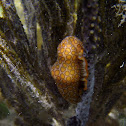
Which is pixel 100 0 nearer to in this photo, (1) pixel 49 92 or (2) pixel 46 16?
(2) pixel 46 16

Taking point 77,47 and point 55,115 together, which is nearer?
point 77,47

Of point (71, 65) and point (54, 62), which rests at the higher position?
point (54, 62)

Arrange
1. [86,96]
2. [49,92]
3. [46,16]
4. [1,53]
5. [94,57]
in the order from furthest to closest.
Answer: [49,92] → [46,16] → [1,53] → [86,96] → [94,57]

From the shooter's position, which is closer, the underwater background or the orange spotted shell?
the orange spotted shell

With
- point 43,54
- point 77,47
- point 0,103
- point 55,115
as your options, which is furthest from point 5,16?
point 0,103

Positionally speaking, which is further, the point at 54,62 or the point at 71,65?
the point at 54,62

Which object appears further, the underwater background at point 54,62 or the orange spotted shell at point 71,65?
the underwater background at point 54,62

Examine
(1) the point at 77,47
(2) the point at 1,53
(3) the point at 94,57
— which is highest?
(2) the point at 1,53

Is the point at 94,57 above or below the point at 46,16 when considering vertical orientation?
below
